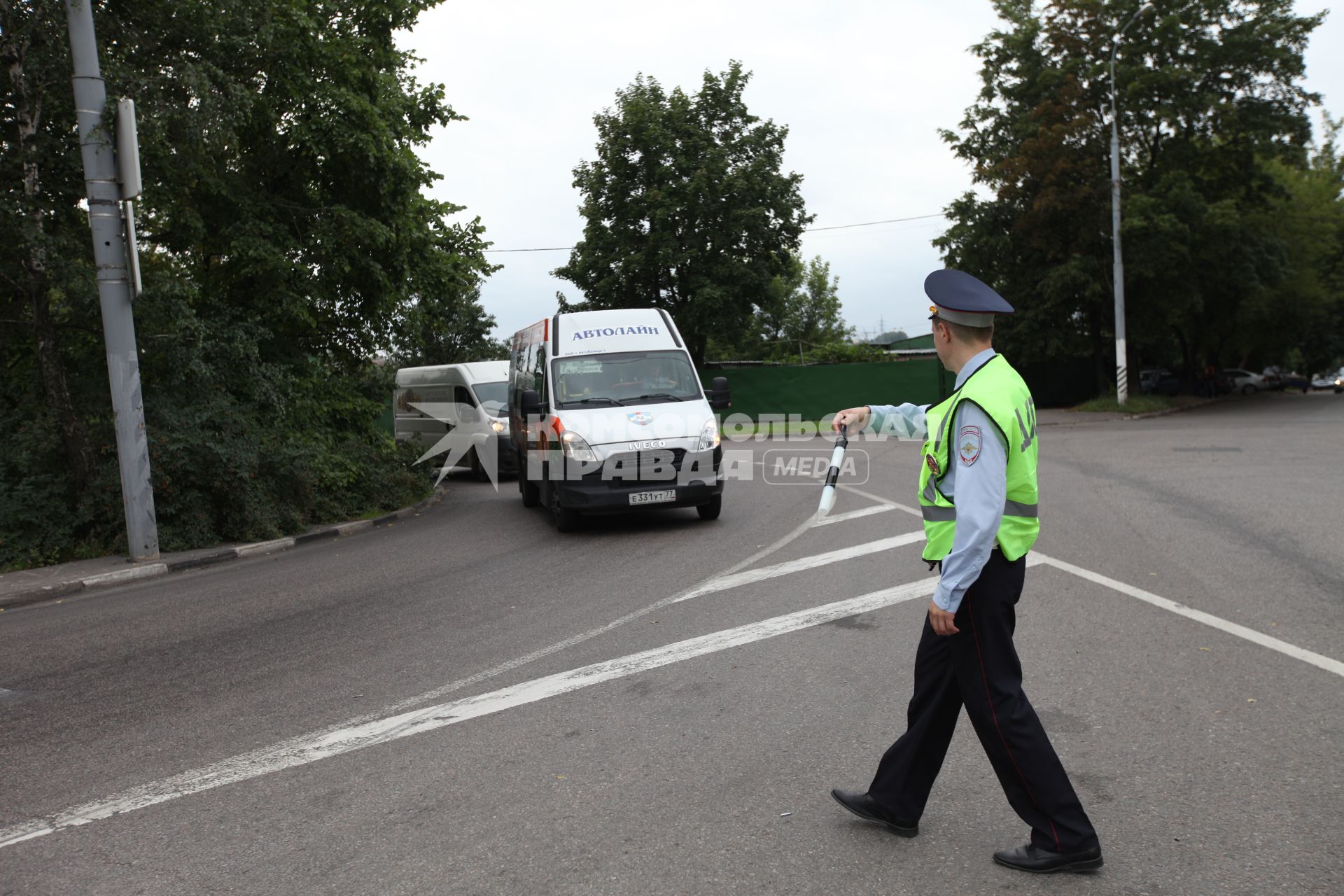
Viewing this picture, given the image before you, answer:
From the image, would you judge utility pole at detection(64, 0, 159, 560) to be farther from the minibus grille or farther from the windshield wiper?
the windshield wiper

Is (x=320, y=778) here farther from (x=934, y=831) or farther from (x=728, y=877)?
(x=934, y=831)

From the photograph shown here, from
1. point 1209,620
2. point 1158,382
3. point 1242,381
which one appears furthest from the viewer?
point 1242,381

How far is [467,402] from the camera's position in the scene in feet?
67.5

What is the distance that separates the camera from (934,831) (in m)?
3.69

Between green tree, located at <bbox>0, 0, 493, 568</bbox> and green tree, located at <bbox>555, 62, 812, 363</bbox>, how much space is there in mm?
24313

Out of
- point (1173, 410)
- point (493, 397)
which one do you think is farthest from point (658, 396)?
point (1173, 410)

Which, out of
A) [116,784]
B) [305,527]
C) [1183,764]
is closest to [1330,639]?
[1183,764]

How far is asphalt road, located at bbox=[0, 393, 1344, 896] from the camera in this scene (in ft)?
11.5

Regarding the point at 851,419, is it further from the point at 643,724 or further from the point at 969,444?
the point at 643,724

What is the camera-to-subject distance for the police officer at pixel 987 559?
3.20 meters

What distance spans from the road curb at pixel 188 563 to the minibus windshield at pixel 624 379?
11.3 feet

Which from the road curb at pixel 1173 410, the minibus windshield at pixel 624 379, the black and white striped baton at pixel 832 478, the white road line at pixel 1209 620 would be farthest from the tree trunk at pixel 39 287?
the road curb at pixel 1173 410

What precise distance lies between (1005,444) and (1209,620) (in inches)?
169

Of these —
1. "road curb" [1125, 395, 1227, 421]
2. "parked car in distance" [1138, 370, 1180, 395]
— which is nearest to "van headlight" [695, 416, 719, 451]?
"road curb" [1125, 395, 1227, 421]
